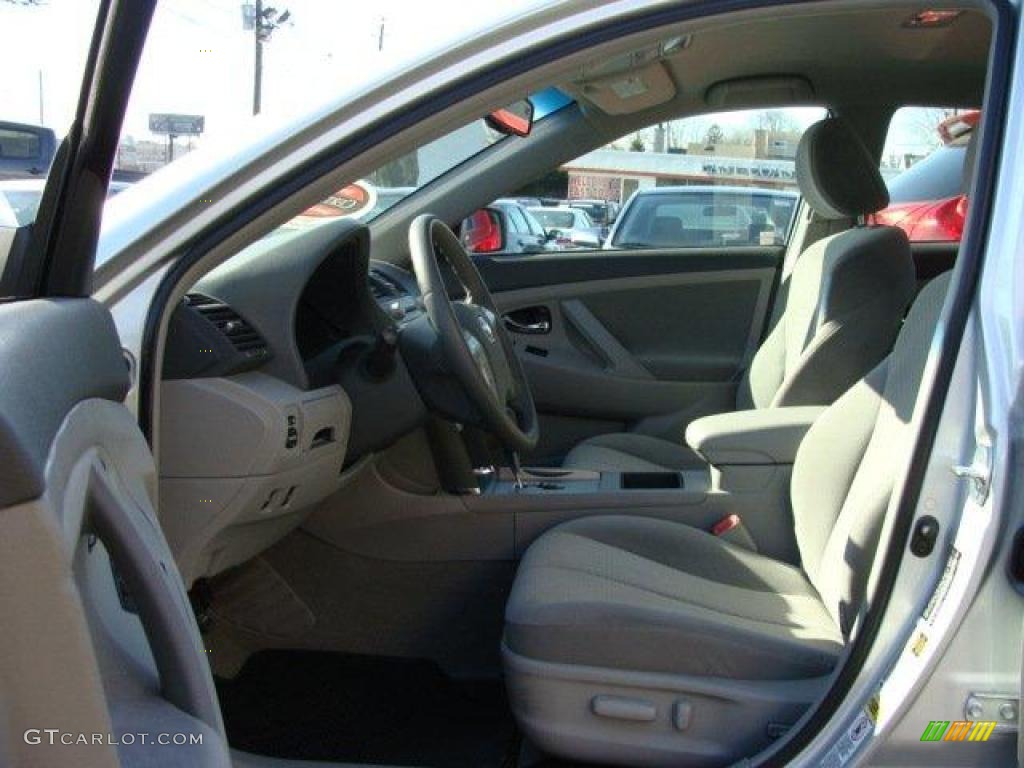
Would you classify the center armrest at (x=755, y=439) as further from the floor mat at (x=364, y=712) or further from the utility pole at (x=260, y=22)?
the utility pole at (x=260, y=22)

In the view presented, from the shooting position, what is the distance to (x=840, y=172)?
319cm

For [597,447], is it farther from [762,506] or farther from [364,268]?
[364,268]

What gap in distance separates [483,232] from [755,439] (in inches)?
67.3

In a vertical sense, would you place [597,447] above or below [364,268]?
below

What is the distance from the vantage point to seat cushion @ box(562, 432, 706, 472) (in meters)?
3.08

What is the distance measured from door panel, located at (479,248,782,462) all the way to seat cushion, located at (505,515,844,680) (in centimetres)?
179

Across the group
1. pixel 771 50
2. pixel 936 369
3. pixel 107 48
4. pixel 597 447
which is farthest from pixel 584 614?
pixel 771 50

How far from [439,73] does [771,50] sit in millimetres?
1925

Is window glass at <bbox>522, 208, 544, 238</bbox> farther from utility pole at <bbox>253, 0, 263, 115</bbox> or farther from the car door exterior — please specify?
the car door exterior

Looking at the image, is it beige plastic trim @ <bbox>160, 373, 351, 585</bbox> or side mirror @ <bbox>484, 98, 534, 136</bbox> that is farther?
side mirror @ <bbox>484, 98, 534, 136</bbox>

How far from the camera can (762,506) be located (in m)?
2.59

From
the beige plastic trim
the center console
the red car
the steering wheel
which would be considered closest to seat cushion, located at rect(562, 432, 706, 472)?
the center console

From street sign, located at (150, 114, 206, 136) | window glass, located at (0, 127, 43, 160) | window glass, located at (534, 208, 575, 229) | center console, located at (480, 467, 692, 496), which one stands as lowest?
center console, located at (480, 467, 692, 496)

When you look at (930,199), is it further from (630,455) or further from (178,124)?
(178,124)
